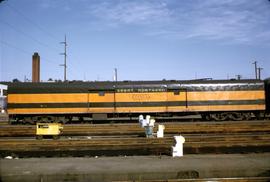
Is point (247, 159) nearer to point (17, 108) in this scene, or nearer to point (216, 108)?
point (216, 108)

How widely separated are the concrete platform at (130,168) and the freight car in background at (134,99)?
676 inches

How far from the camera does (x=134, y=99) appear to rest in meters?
27.8

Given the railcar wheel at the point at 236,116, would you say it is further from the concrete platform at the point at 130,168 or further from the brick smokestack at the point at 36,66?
the brick smokestack at the point at 36,66

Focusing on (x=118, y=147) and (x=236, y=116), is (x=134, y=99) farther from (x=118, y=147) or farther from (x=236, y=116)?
(x=118, y=147)

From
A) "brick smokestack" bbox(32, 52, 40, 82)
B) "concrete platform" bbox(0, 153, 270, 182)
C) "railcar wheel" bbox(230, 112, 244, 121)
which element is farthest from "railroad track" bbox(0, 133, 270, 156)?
"brick smokestack" bbox(32, 52, 40, 82)

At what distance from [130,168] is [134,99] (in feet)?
62.4

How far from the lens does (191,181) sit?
785 cm

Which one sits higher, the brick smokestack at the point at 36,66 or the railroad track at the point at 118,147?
the brick smokestack at the point at 36,66

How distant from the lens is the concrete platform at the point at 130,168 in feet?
27.4

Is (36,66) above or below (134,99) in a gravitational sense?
above

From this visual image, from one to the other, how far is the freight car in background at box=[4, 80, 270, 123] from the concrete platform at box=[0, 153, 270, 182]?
1716 cm

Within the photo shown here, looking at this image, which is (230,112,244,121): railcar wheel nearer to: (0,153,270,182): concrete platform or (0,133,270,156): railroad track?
(0,133,270,156): railroad track

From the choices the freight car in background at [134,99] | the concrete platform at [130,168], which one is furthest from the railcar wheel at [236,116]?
the concrete platform at [130,168]

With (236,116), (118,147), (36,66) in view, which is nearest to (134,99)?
(236,116)
